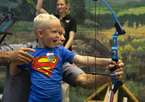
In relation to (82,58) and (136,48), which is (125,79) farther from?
(82,58)

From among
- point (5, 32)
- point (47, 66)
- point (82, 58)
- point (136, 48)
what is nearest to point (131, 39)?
point (136, 48)

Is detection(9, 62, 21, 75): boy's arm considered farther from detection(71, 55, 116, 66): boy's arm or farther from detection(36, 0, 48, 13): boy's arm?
detection(36, 0, 48, 13): boy's arm

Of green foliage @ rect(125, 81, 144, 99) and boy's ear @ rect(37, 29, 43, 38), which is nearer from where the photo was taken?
boy's ear @ rect(37, 29, 43, 38)

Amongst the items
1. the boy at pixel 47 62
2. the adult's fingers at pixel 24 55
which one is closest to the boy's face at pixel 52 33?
the boy at pixel 47 62

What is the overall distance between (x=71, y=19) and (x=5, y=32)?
0.78 metres

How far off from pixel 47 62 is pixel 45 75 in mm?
63

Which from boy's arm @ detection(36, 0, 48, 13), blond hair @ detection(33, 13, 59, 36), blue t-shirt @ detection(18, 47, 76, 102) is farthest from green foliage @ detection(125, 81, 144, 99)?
blond hair @ detection(33, 13, 59, 36)

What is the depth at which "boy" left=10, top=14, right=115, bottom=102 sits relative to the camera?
104 centimetres

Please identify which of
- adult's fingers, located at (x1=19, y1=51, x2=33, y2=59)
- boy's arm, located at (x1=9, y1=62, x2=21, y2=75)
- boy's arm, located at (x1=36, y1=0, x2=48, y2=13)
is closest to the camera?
adult's fingers, located at (x1=19, y1=51, x2=33, y2=59)

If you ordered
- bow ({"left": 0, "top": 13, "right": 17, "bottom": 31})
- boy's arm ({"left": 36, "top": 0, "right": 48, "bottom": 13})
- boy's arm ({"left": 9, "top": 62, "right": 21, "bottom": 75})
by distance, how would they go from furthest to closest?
bow ({"left": 0, "top": 13, "right": 17, "bottom": 31}) → boy's arm ({"left": 36, "top": 0, "right": 48, "bottom": 13}) → boy's arm ({"left": 9, "top": 62, "right": 21, "bottom": 75})

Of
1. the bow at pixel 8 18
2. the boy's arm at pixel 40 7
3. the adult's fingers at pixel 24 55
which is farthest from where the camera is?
the bow at pixel 8 18

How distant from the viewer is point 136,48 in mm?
2041

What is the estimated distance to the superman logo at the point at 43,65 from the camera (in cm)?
105

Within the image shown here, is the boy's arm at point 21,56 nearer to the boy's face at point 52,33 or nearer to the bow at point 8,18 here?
the boy's face at point 52,33
